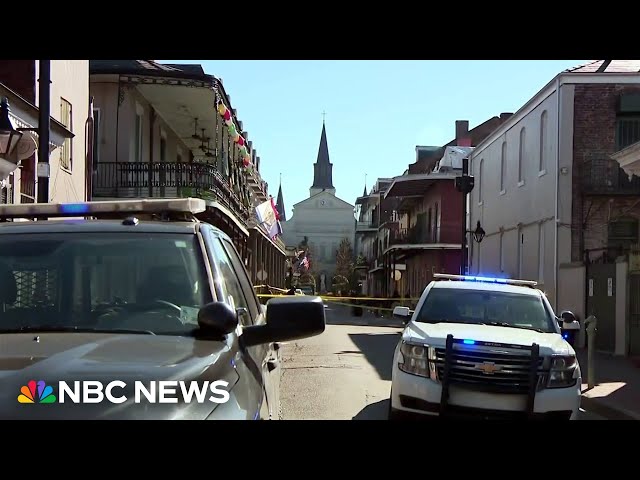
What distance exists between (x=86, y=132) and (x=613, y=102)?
15.1 meters

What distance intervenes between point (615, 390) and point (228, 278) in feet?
31.3

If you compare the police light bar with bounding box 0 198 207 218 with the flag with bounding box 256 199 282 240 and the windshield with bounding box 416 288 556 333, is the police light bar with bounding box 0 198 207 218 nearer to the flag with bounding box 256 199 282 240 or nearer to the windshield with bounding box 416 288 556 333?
the windshield with bounding box 416 288 556 333

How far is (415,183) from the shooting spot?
4075 cm

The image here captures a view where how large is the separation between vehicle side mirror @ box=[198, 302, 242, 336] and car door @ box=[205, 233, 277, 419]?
0.62 feet

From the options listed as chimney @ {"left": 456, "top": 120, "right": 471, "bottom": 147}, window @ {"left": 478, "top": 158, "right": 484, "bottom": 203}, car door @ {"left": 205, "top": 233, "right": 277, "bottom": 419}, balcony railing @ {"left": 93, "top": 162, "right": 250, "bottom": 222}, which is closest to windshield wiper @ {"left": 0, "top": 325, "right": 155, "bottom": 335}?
car door @ {"left": 205, "top": 233, "right": 277, "bottom": 419}

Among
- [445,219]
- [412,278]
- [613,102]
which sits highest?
[613,102]

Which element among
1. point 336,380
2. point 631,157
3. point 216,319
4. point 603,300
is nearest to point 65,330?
point 216,319

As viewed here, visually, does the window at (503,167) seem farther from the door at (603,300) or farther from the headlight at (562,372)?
the headlight at (562,372)

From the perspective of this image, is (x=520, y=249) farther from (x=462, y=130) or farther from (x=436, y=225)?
(x=462, y=130)

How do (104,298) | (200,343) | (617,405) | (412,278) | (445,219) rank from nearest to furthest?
(200,343) → (104,298) → (617,405) → (445,219) → (412,278)

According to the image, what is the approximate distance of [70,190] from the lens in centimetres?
1631

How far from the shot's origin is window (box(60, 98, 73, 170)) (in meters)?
15.8
